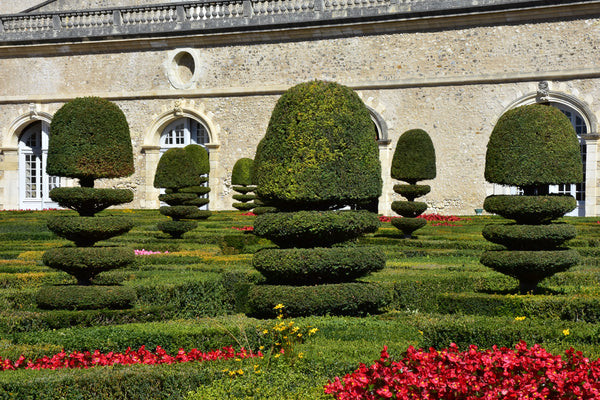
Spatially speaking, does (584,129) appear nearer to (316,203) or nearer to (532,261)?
(532,261)

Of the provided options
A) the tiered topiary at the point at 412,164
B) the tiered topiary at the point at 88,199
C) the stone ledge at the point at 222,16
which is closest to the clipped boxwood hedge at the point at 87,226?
the tiered topiary at the point at 88,199

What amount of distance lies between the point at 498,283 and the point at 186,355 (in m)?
4.86

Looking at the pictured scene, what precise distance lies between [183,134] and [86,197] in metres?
18.5

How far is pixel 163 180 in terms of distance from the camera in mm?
14969

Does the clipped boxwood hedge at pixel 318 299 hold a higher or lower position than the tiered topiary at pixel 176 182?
lower

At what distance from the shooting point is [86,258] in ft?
25.9

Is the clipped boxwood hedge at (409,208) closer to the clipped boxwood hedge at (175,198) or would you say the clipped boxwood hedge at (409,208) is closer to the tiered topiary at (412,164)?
the tiered topiary at (412,164)

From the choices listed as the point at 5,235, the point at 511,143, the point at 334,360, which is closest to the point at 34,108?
the point at 5,235

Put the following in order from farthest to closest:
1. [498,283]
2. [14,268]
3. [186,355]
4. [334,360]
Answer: [14,268] → [498,283] → [186,355] → [334,360]

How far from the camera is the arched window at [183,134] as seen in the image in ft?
86.3

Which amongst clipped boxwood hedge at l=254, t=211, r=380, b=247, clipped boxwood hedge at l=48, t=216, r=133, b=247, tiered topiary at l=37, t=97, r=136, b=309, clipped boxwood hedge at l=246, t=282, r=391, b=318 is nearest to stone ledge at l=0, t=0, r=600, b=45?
tiered topiary at l=37, t=97, r=136, b=309

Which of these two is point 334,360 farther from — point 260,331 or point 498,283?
point 498,283

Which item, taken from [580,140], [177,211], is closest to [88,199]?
[177,211]

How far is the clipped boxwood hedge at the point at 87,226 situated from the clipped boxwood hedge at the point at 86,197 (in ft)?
0.74
